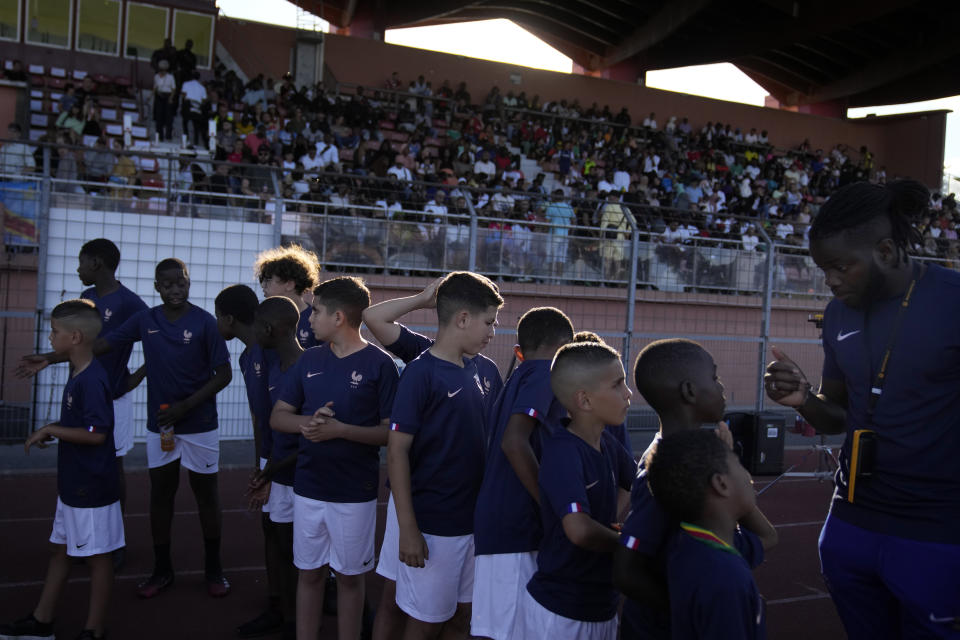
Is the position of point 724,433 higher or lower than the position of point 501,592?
higher

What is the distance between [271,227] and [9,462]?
3.51 metres

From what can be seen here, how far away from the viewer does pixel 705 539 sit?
2090 mm

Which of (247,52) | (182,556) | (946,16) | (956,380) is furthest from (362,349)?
(946,16)

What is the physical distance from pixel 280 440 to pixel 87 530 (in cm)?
104

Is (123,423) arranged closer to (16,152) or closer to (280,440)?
(280,440)

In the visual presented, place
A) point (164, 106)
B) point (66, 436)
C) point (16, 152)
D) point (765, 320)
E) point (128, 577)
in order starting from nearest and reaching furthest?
point (66, 436) → point (128, 577) → point (765, 320) → point (16, 152) → point (164, 106)

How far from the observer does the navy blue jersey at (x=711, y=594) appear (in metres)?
1.99

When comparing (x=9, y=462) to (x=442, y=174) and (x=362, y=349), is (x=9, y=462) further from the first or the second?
(x=442, y=174)

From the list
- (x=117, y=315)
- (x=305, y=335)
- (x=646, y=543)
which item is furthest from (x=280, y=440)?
(x=646, y=543)

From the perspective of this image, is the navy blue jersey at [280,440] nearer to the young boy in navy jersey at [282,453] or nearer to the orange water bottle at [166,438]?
the young boy in navy jersey at [282,453]

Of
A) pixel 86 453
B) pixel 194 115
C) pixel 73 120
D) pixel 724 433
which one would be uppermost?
pixel 194 115

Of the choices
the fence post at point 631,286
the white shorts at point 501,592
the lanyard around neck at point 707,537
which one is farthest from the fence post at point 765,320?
the lanyard around neck at point 707,537

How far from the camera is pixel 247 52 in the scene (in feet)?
70.3

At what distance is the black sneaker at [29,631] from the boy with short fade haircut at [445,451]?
201 centimetres
